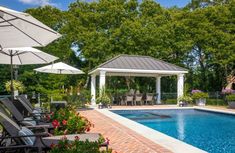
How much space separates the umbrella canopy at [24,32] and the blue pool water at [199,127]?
17.5ft

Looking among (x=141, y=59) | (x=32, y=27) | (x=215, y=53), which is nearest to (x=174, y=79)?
(x=215, y=53)

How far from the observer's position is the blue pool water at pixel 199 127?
9.78 m

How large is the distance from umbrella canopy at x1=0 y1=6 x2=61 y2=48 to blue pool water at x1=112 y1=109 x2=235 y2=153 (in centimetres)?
535

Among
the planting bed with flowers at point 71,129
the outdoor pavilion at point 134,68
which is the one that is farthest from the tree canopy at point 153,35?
the planting bed with flowers at point 71,129

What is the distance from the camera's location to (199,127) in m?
13.7

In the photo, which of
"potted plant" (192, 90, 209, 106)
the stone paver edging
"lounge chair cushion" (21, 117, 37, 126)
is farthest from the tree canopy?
"lounge chair cushion" (21, 117, 37, 126)

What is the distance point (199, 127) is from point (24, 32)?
366 inches

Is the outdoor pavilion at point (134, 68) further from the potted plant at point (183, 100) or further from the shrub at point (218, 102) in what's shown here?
the shrub at point (218, 102)

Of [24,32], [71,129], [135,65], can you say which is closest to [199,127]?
[71,129]

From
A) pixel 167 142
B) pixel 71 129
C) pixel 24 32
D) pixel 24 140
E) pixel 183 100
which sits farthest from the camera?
pixel 183 100

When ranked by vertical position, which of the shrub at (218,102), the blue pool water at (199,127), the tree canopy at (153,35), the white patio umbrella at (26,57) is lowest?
the blue pool water at (199,127)

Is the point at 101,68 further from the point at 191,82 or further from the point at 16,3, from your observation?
the point at 16,3

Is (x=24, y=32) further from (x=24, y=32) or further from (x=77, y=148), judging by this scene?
(x=77, y=148)

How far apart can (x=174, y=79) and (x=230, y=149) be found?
916 inches
